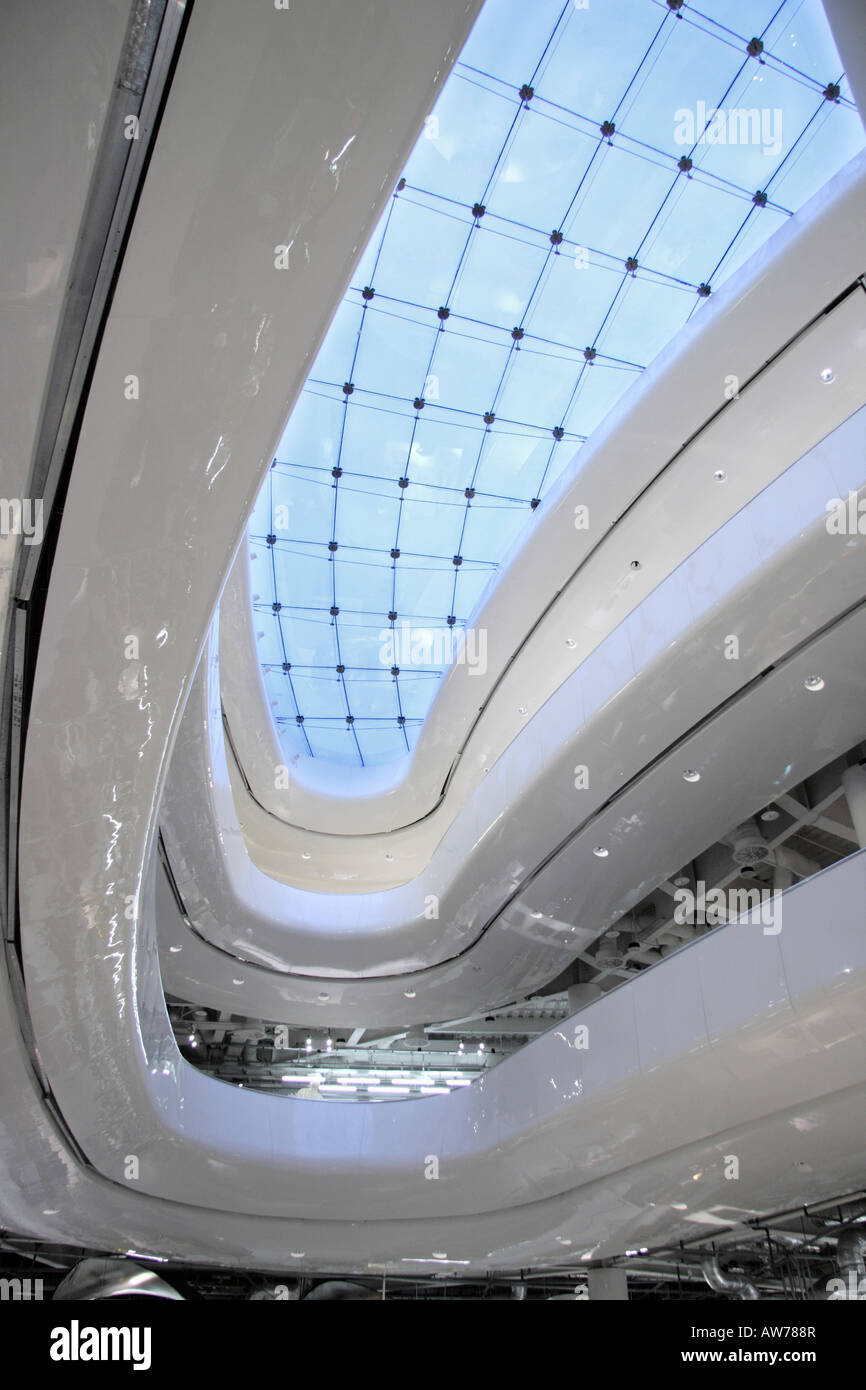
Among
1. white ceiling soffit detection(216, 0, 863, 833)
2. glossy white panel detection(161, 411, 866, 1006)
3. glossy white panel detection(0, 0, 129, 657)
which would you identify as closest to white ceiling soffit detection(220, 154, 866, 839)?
white ceiling soffit detection(216, 0, 863, 833)

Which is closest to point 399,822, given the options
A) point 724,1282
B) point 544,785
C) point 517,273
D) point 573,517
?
point 544,785

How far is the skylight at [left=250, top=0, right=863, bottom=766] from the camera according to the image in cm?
1103

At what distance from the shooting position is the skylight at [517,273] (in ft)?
36.2

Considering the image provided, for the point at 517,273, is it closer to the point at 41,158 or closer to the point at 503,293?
the point at 503,293

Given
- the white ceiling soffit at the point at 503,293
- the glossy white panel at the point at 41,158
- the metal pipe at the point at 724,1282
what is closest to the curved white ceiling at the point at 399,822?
the glossy white panel at the point at 41,158

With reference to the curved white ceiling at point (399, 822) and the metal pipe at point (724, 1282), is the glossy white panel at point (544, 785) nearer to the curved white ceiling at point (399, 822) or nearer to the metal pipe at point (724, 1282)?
the curved white ceiling at point (399, 822)

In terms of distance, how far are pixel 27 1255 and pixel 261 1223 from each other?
A: 7018 mm

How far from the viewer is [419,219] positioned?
42.1 feet

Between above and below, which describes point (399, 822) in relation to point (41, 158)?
above

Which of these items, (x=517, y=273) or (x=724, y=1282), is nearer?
(x=517, y=273)

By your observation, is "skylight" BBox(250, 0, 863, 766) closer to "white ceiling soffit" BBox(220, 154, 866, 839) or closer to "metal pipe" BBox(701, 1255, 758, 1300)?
"white ceiling soffit" BBox(220, 154, 866, 839)

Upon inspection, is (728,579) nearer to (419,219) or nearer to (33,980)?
(419,219)

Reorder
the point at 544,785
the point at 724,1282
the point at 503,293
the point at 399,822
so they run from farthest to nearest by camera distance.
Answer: the point at 399,822
the point at 724,1282
the point at 503,293
the point at 544,785

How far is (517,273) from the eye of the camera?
13.3m
